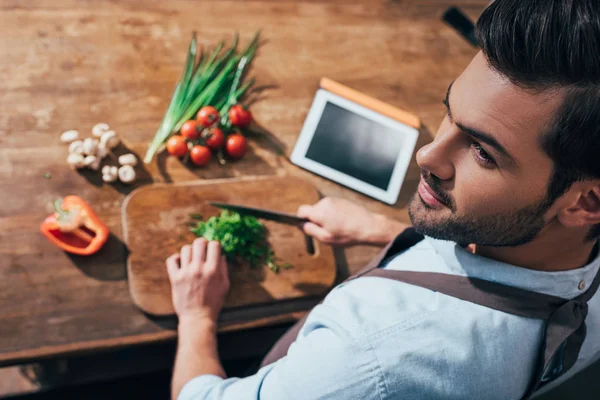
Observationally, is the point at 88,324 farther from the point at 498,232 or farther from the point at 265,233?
the point at 498,232

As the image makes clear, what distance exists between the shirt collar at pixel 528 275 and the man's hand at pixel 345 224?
0.44 meters

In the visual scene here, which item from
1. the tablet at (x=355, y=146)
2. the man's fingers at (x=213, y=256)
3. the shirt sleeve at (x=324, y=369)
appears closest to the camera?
the shirt sleeve at (x=324, y=369)

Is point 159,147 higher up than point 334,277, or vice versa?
point 159,147

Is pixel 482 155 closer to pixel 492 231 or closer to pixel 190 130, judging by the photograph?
pixel 492 231

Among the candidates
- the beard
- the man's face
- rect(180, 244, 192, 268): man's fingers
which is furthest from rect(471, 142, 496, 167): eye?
rect(180, 244, 192, 268): man's fingers

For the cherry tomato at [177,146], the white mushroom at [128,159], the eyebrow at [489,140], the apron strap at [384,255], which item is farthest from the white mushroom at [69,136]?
the eyebrow at [489,140]

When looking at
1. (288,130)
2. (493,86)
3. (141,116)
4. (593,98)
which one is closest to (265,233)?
(288,130)

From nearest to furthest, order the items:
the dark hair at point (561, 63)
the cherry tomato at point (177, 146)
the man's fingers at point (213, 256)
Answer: the dark hair at point (561, 63)
the man's fingers at point (213, 256)
the cherry tomato at point (177, 146)

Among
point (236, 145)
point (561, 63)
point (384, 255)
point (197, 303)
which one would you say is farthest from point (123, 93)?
point (561, 63)

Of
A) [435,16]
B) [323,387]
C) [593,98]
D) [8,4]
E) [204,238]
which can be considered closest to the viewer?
[593,98]

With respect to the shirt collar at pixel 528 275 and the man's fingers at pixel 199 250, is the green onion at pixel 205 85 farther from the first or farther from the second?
the shirt collar at pixel 528 275

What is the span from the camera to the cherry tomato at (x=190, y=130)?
1.52 meters

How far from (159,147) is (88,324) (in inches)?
21.1

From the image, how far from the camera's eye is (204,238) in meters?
1.44
